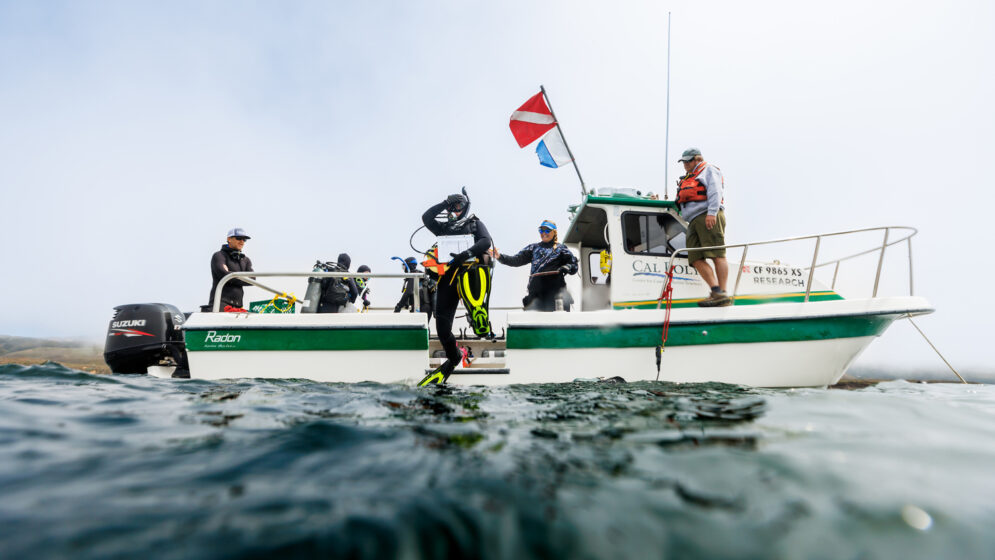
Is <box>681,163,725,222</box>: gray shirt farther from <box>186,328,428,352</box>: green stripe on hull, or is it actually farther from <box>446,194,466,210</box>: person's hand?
<box>186,328,428,352</box>: green stripe on hull

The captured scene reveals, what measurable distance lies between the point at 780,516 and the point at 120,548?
4.92ft

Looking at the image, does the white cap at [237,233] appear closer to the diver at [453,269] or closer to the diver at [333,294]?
the diver at [333,294]

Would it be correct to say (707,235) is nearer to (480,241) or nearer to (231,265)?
(480,241)

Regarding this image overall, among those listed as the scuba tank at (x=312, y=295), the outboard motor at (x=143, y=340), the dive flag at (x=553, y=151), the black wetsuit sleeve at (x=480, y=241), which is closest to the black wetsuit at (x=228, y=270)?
the outboard motor at (x=143, y=340)

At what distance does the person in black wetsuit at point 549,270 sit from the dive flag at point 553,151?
0.80 m

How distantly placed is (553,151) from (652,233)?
5.55 ft

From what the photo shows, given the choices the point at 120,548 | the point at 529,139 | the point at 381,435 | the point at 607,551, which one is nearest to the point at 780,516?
the point at 607,551

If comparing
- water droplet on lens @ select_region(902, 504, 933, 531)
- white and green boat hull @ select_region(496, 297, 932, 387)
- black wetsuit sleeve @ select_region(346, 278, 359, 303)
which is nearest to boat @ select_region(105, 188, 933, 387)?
white and green boat hull @ select_region(496, 297, 932, 387)

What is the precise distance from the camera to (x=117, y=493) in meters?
1.17

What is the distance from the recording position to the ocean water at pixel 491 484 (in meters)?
0.93

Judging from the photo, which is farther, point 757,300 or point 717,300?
point 757,300

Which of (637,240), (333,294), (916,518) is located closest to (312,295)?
(333,294)

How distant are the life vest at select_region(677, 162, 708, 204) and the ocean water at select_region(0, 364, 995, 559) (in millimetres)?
2953

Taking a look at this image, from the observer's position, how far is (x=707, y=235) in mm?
4699
